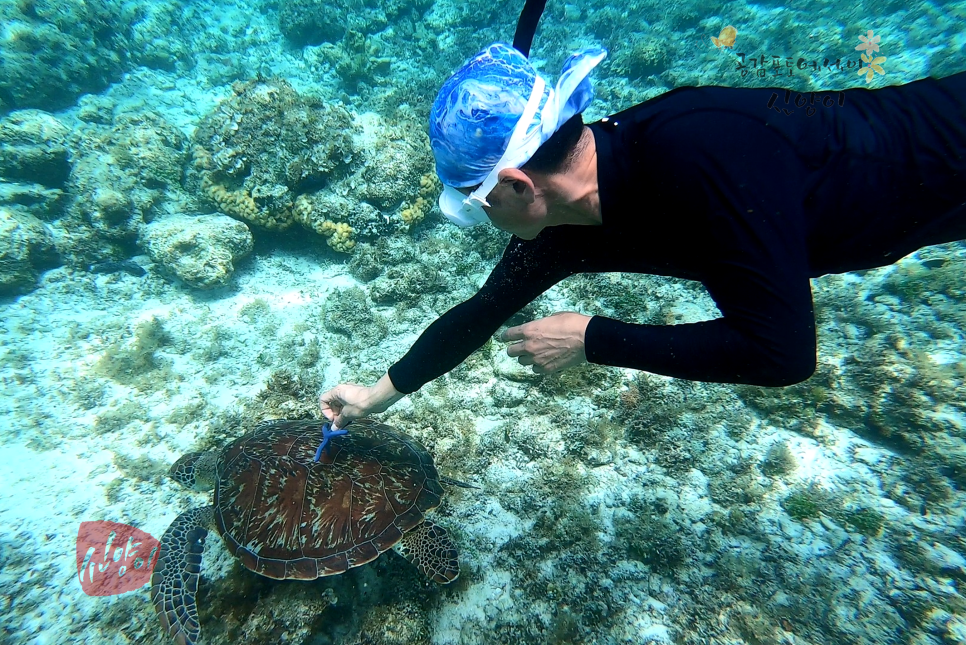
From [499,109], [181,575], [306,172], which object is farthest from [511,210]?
[306,172]

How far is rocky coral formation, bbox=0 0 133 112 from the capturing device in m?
→ 8.70

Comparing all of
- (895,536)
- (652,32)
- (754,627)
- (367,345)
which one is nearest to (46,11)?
(367,345)

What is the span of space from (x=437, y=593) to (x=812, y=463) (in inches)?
127

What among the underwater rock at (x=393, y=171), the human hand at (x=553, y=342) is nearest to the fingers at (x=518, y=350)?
the human hand at (x=553, y=342)

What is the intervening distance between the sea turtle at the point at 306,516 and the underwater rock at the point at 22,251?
570 cm

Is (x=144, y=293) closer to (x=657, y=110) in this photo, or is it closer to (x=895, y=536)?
(x=657, y=110)

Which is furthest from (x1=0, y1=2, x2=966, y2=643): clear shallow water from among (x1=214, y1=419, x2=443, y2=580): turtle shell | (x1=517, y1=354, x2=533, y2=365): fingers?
(x1=517, y1=354, x2=533, y2=365): fingers

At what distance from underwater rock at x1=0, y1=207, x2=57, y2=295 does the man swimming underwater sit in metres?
7.82

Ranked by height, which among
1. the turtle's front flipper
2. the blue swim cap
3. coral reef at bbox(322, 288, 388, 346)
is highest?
the blue swim cap

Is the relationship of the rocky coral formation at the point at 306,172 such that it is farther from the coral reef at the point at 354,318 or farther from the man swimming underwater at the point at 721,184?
the man swimming underwater at the point at 721,184

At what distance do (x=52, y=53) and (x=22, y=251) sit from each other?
756cm

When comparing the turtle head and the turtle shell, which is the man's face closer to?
the turtle shell

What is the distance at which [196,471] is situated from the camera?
3150mm

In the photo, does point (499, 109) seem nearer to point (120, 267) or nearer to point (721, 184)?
point (721, 184)
